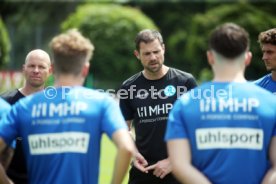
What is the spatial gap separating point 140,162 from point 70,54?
282 centimetres

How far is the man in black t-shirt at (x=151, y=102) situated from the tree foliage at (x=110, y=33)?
1099 inches

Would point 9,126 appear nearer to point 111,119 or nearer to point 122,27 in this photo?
point 111,119

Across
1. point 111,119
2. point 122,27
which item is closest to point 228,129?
point 111,119

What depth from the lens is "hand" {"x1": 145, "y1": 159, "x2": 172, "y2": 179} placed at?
22.5ft

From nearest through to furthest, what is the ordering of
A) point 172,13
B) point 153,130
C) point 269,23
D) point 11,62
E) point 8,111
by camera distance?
point 8,111
point 153,130
point 269,23
point 11,62
point 172,13

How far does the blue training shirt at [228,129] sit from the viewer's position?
4.43 metres

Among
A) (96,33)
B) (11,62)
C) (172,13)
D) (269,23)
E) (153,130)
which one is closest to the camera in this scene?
(153,130)

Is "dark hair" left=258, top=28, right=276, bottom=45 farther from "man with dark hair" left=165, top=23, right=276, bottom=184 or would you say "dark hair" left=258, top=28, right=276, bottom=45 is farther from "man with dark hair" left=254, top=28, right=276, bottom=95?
"man with dark hair" left=165, top=23, right=276, bottom=184

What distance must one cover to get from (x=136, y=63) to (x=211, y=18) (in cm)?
668

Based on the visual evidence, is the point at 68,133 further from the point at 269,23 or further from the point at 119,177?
the point at 269,23

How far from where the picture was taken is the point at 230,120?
4434mm

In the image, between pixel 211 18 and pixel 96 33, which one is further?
pixel 211 18

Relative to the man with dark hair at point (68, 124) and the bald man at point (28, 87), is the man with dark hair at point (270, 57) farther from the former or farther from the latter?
the man with dark hair at point (68, 124)

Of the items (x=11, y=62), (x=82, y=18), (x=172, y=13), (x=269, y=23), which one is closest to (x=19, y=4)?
(x=11, y=62)
